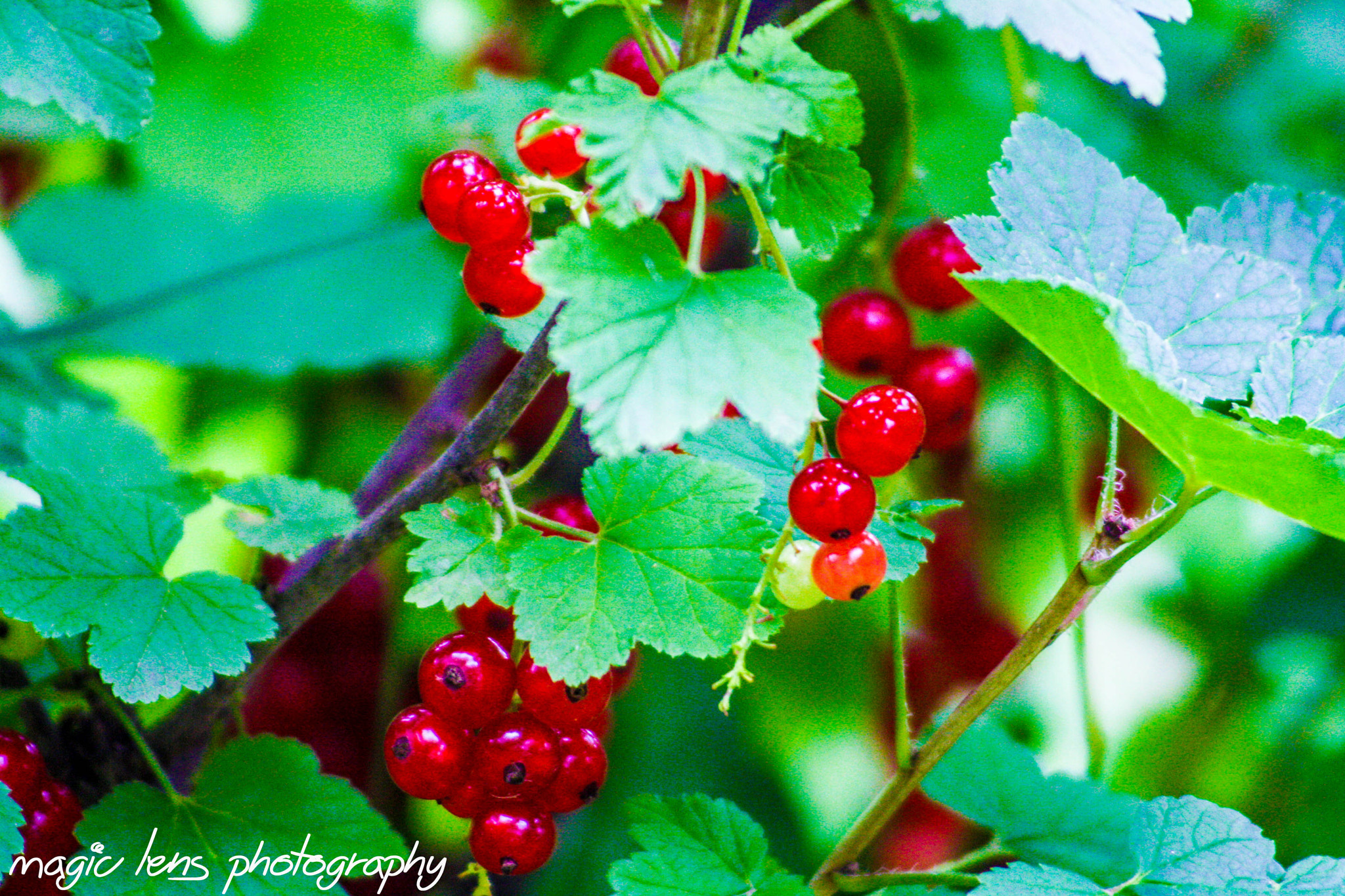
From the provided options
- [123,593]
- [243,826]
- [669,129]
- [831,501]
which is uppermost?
[669,129]

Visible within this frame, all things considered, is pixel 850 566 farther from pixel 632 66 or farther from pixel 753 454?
pixel 632 66

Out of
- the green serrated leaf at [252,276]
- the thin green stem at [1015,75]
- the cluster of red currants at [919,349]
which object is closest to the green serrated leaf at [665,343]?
the cluster of red currants at [919,349]

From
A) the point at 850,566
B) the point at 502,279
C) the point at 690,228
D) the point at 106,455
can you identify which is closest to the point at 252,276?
the point at 106,455

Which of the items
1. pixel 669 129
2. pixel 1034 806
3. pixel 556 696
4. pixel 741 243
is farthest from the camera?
pixel 741 243

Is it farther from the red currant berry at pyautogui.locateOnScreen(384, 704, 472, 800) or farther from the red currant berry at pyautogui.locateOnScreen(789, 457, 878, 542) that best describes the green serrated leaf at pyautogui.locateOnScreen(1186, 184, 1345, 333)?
the red currant berry at pyautogui.locateOnScreen(384, 704, 472, 800)

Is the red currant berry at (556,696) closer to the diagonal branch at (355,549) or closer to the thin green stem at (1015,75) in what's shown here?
the diagonal branch at (355,549)

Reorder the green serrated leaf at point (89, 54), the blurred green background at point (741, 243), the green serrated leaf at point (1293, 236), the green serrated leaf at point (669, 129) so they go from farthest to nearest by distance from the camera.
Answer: the blurred green background at point (741, 243)
the green serrated leaf at point (1293, 236)
the green serrated leaf at point (89, 54)
the green serrated leaf at point (669, 129)

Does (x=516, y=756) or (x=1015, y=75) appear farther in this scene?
(x=1015, y=75)
